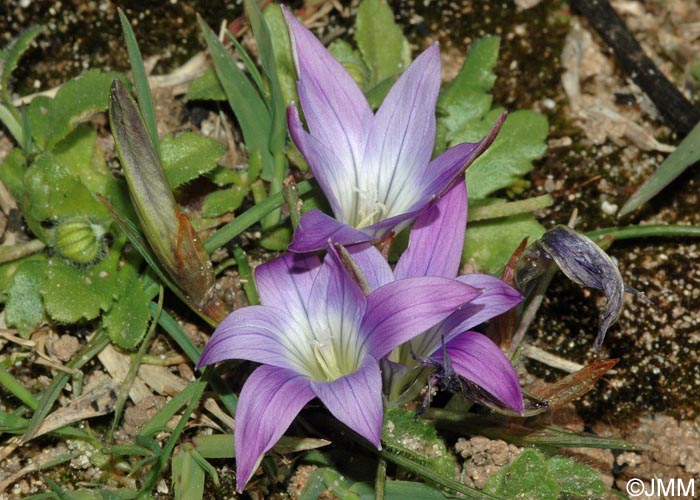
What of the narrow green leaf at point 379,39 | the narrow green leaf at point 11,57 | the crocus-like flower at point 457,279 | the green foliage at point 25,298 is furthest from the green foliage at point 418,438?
the narrow green leaf at point 11,57

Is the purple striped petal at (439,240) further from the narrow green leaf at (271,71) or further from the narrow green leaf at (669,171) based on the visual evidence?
the narrow green leaf at (669,171)

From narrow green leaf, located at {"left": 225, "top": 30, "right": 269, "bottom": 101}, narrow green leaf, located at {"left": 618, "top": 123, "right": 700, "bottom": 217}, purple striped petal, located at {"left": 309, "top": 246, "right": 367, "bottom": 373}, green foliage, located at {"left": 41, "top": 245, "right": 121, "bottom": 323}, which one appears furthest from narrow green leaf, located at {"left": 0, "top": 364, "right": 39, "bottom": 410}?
narrow green leaf, located at {"left": 618, "top": 123, "right": 700, "bottom": 217}

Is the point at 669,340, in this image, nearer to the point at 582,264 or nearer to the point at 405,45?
the point at 582,264

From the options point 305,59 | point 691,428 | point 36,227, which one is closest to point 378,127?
point 305,59

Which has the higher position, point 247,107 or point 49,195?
point 247,107

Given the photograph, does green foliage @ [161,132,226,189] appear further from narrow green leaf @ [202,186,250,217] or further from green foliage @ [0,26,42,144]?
green foliage @ [0,26,42,144]

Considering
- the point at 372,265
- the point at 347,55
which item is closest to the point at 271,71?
the point at 347,55

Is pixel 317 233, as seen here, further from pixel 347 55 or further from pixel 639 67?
pixel 639 67
